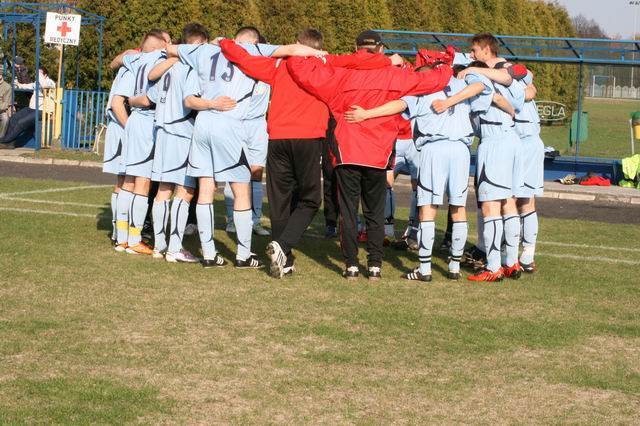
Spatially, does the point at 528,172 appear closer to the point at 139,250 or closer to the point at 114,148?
the point at 139,250

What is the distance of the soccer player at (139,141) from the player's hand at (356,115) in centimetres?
216

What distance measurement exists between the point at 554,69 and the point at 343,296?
111 feet

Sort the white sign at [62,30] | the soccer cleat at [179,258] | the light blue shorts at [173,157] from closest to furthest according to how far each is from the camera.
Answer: the light blue shorts at [173,157]
the soccer cleat at [179,258]
the white sign at [62,30]

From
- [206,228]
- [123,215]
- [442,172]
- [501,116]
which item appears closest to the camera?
[442,172]

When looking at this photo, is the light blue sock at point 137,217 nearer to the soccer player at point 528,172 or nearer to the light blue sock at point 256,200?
the light blue sock at point 256,200

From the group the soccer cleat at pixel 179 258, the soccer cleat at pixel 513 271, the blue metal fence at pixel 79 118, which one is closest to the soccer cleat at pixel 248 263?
the soccer cleat at pixel 179 258

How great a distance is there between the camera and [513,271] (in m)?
10.2

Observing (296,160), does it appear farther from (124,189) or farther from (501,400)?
(501,400)

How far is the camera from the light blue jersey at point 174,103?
9.92m

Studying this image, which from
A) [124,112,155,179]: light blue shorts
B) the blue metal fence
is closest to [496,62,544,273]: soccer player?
[124,112,155,179]: light blue shorts

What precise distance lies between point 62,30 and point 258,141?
1274 centimetres

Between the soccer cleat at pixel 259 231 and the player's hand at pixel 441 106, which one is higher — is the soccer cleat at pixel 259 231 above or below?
below

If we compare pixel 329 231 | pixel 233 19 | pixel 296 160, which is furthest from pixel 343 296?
pixel 233 19

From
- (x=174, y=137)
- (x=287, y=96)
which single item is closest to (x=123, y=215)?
(x=174, y=137)
